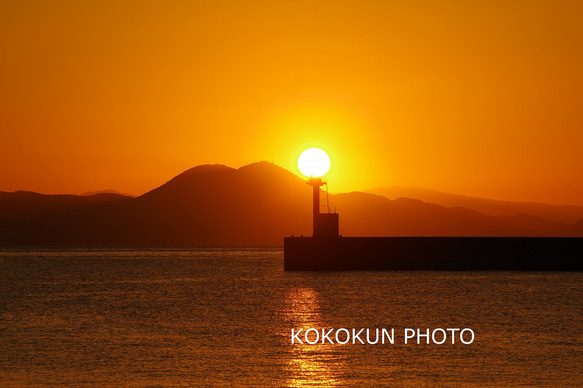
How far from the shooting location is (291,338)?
32688 mm

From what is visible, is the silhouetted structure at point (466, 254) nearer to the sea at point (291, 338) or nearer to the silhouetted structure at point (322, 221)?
the silhouetted structure at point (322, 221)

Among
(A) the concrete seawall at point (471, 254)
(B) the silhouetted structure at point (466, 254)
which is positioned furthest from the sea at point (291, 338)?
(A) the concrete seawall at point (471, 254)

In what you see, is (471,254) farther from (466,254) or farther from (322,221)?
(322,221)

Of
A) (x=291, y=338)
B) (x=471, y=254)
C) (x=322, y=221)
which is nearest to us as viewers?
(x=291, y=338)

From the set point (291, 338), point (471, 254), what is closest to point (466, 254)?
point (471, 254)

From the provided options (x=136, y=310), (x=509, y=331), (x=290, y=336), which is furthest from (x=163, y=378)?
(x=136, y=310)

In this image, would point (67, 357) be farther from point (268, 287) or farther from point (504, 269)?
point (504, 269)

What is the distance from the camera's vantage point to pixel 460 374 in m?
24.8

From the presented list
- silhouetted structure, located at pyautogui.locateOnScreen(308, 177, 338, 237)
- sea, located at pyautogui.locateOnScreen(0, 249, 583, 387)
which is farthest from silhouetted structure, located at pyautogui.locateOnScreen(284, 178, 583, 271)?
sea, located at pyautogui.locateOnScreen(0, 249, 583, 387)

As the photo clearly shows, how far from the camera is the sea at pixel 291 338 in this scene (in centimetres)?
2433

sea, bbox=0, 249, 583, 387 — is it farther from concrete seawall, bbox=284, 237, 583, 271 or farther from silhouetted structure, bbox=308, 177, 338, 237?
concrete seawall, bbox=284, 237, 583, 271

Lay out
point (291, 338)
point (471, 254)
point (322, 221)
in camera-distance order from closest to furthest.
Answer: point (291, 338)
point (322, 221)
point (471, 254)

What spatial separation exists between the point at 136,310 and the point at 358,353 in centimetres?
2239

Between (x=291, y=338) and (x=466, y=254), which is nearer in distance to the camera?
(x=291, y=338)
